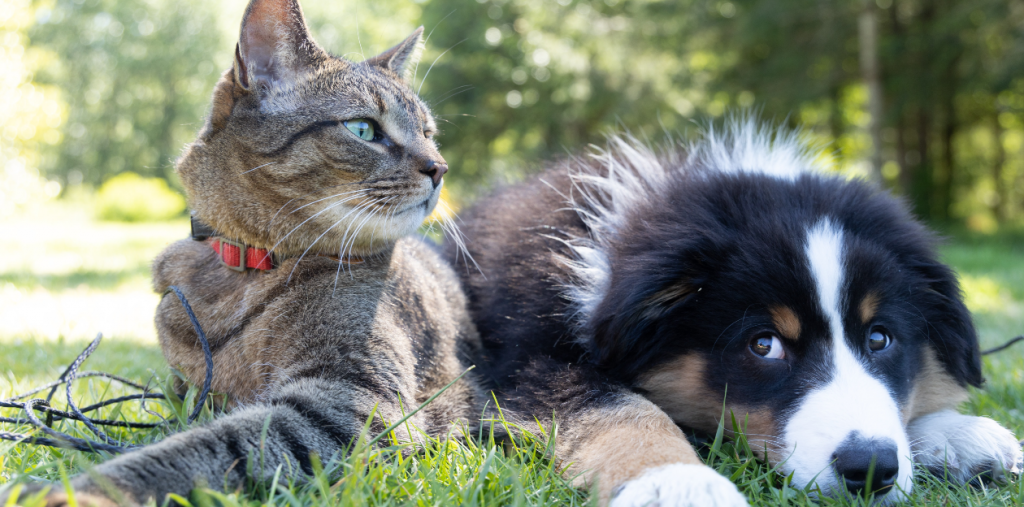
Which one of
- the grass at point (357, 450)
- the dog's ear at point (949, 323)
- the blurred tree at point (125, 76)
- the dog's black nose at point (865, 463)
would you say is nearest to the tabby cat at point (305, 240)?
the grass at point (357, 450)

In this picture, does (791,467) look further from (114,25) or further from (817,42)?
(114,25)

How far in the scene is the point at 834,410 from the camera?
2.07m

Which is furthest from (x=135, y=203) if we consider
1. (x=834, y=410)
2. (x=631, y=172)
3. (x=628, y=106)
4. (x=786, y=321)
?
(x=834, y=410)

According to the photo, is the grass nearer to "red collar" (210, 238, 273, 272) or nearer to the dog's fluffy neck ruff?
"red collar" (210, 238, 273, 272)

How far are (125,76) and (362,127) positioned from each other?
35.7m

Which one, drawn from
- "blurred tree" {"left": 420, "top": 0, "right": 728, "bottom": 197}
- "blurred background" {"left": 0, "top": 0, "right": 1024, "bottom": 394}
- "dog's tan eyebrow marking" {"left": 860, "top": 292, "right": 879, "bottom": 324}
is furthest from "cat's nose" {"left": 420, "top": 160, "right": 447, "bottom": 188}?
"blurred tree" {"left": 420, "top": 0, "right": 728, "bottom": 197}

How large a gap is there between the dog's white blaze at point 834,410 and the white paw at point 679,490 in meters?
0.34

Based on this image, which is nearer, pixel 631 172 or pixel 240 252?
pixel 240 252

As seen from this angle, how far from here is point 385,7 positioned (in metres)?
22.8

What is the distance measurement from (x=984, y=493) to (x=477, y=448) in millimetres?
1605

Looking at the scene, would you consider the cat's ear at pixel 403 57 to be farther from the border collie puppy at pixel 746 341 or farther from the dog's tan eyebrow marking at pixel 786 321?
the dog's tan eyebrow marking at pixel 786 321

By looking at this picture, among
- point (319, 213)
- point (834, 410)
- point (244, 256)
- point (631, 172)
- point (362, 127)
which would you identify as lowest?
point (834, 410)

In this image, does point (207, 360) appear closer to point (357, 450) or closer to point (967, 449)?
point (357, 450)

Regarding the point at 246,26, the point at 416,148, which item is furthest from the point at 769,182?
the point at 246,26
